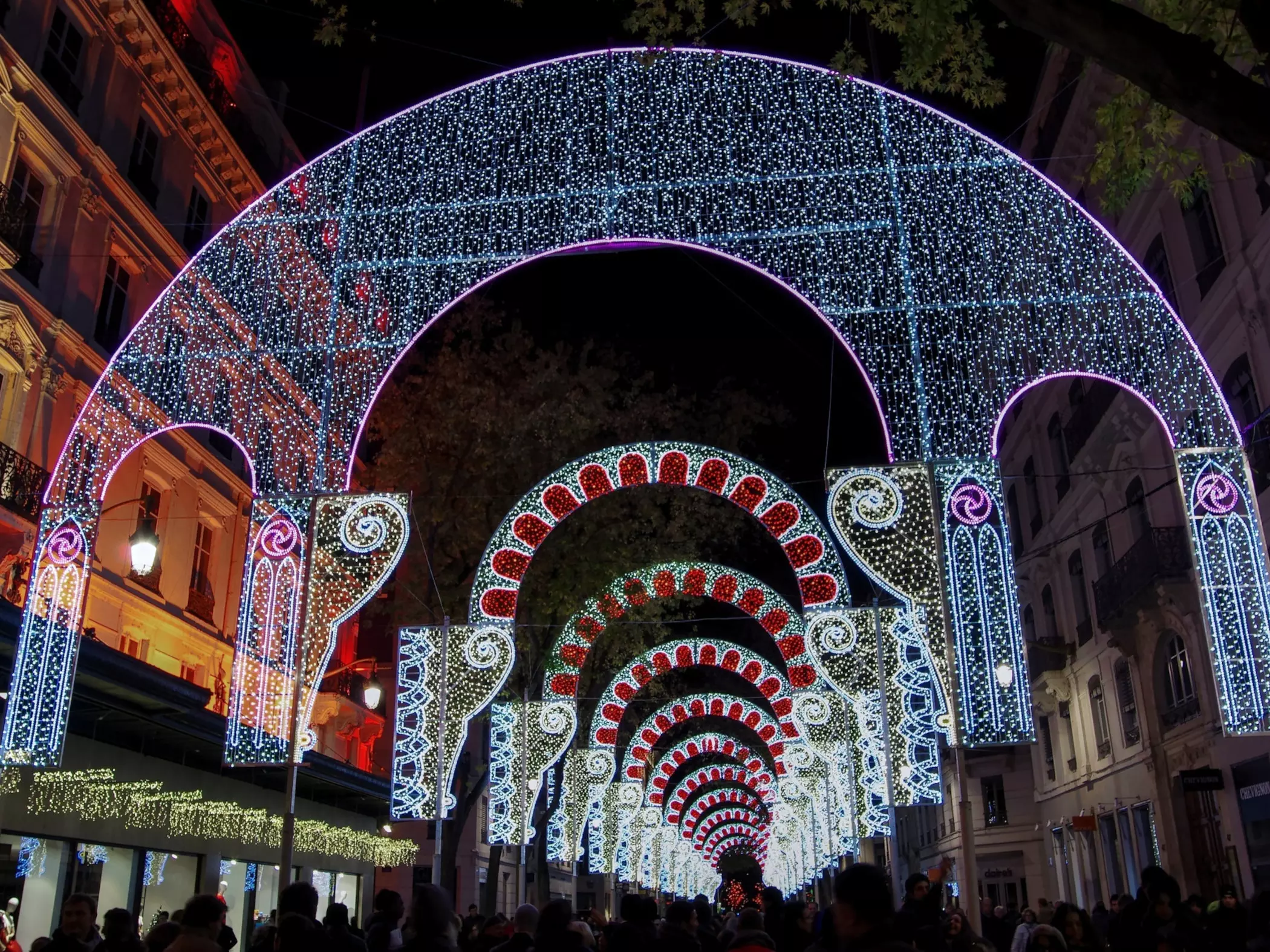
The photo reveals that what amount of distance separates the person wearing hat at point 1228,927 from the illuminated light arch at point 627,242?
4.97 meters

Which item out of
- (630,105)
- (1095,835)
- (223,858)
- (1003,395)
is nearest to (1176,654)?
(1095,835)

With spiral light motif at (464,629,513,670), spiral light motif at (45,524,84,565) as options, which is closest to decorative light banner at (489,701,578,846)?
spiral light motif at (464,629,513,670)

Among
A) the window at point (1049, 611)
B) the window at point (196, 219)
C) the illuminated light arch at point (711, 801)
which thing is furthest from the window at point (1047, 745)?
the window at point (196, 219)

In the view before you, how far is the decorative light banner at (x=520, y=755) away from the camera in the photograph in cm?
2034

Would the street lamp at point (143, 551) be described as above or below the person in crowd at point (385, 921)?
above

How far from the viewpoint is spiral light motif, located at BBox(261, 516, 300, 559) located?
490 inches

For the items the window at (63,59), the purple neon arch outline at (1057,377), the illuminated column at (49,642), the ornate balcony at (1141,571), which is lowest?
the illuminated column at (49,642)

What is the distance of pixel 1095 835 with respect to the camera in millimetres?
28734

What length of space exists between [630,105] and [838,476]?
4993mm

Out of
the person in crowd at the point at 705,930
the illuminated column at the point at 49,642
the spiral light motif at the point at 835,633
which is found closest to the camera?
the person in crowd at the point at 705,930

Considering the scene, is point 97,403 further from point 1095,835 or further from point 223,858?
point 1095,835

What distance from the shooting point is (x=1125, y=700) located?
26.8m

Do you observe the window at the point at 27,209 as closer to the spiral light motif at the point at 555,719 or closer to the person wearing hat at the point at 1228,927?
the spiral light motif at the point at 555,719

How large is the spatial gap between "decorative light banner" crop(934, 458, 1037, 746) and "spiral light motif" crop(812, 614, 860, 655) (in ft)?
17.7
